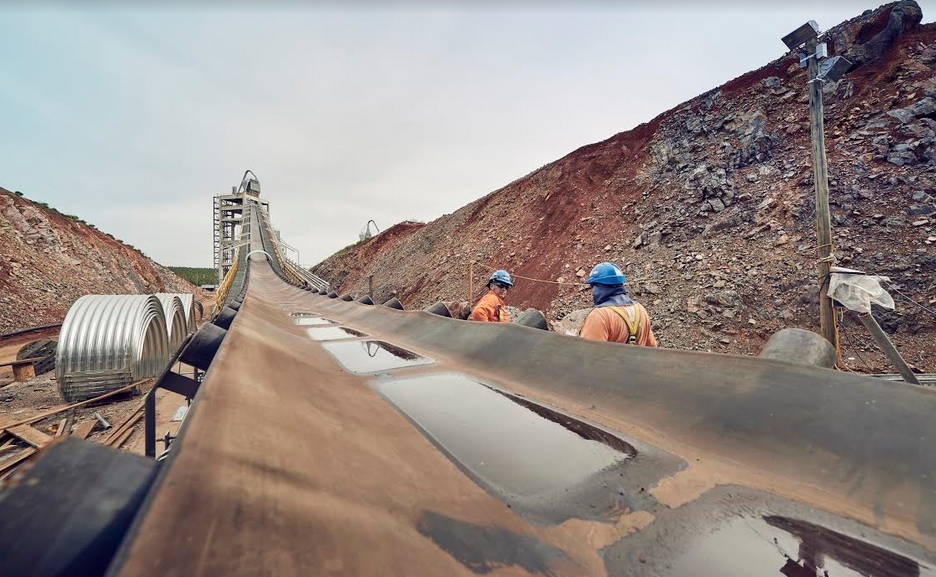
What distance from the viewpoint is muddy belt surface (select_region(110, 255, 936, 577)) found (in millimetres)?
848

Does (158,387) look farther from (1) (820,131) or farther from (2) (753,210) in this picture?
(2) (753,210)

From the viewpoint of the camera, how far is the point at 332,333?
485cm

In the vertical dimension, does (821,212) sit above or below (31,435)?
above

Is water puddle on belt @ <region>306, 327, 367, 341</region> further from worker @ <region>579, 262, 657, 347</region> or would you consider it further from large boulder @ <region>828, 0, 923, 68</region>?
large boulder @ <region>828, 0, 923, 68</region>

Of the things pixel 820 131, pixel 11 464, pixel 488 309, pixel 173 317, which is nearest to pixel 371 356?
pixel 488 309

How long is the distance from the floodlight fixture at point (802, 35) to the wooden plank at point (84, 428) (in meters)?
11.3

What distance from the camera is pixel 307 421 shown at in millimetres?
1521

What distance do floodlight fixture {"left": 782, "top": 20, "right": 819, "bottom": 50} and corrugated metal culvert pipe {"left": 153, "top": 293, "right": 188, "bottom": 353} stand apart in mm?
12898

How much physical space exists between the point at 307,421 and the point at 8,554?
0.92 metres

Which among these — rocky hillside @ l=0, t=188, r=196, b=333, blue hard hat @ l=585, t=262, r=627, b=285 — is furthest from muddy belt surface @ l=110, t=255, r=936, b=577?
rocky hillside @ l=0, t=188, r=196, b=333

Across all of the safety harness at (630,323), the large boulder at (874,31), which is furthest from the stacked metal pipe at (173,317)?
the large boulder at (874,31)

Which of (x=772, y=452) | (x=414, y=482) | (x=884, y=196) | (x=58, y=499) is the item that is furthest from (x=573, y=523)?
(x=884, y=196)

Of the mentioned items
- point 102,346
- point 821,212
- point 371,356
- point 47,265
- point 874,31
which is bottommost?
point 102,346

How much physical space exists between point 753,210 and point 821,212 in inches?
258
